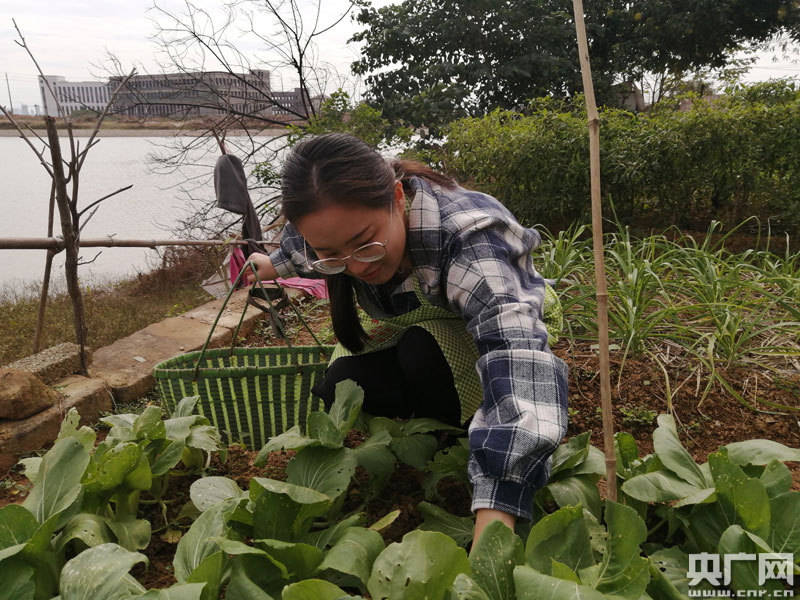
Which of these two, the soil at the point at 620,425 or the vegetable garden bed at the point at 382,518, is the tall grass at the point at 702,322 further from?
the vegetable garden bed at the point at 382,518

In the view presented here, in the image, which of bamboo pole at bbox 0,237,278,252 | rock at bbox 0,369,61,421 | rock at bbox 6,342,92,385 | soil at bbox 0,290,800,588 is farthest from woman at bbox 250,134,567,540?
rock at bbox 6,342,92,385

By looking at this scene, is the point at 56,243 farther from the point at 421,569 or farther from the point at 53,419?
the point at 421,569

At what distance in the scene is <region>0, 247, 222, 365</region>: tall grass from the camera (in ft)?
12.1

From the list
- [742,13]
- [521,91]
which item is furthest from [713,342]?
[742,13]

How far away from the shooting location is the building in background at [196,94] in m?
5.67

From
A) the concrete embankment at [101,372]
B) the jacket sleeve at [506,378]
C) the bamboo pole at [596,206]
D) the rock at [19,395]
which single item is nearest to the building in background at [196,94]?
the concrete embankment at [101,372]

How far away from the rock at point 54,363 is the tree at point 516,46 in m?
5.26

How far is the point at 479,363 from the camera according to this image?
1178mm

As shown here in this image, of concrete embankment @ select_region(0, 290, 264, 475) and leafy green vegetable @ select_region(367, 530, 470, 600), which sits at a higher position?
leafy green vegetable @ select_region(367, 530, 470, 600)

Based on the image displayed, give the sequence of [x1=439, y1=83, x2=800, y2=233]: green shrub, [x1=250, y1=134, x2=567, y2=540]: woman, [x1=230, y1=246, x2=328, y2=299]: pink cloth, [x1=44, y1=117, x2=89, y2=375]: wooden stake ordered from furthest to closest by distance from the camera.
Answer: [x1=439, y1=83, x2=800, y2=233]: green shrub
[x1=230, y1=246, x2=328, y2=299]: pink cloth
[x1=44, y1=117, x2=89, y2=375]: wooden stake
[x1=250, y1=134, x2=567, y2=540]: woman

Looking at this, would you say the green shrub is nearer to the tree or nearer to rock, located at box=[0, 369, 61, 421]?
the tree

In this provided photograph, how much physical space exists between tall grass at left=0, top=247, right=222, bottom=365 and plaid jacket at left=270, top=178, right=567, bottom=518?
281cm

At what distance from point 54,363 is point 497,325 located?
2.04 m

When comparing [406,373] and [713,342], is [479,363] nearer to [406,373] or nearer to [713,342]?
[406,373]
